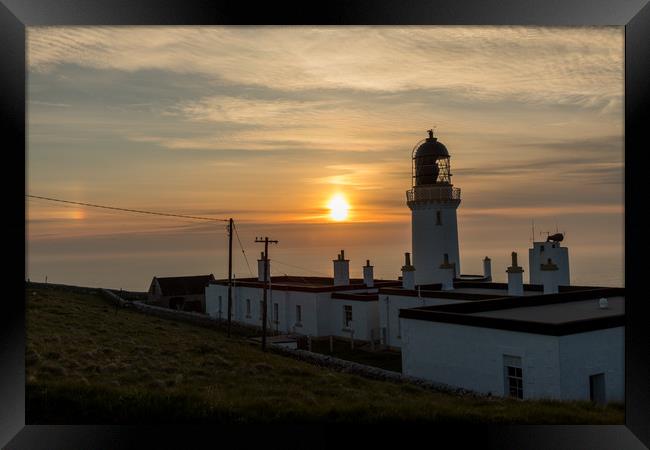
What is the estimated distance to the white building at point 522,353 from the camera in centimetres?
1130

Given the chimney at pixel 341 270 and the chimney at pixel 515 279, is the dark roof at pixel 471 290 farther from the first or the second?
the chimney at pixel 341 270

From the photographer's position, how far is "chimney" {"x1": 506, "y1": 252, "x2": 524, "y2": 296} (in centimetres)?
1838

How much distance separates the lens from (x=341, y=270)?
25406 millimetres

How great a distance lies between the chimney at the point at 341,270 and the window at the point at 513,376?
13634 mm

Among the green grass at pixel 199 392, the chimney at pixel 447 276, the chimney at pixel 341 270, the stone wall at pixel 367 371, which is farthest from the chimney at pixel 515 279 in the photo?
the chimney at pixel 341 270

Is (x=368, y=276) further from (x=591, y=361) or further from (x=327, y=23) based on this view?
(x=327, y=23)

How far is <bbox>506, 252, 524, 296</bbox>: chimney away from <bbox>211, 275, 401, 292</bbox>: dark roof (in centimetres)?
792

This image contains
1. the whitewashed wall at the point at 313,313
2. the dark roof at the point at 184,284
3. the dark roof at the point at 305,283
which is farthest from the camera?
the dark roof at the point at 184,284

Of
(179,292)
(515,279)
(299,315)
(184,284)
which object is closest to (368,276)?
(299,315)

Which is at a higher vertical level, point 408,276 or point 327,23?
point 327,23

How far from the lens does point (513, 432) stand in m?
5.45

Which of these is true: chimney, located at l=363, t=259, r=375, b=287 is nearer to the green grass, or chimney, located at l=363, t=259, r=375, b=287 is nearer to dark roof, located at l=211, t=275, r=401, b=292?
dark roof, located at l=211, t=275, r=401, b=292

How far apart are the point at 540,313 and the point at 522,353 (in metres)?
3.19

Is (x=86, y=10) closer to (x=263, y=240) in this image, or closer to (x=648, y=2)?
(x=648, y=2)
